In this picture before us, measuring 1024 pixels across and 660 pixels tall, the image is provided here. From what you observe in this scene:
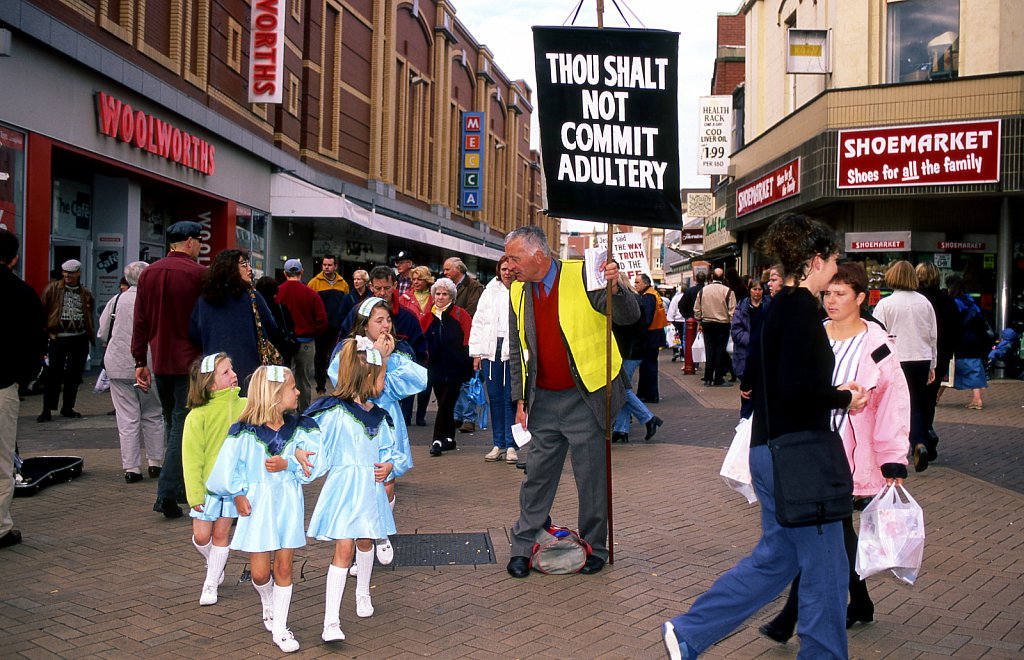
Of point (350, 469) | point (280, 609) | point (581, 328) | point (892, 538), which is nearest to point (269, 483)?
point (350, 469)

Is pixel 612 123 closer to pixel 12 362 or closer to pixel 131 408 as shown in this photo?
pixel 12 362

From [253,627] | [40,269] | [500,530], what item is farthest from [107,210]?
[253,627]

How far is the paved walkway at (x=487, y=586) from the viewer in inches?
176

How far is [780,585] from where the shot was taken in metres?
3.79

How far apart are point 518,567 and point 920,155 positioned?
14.7 m

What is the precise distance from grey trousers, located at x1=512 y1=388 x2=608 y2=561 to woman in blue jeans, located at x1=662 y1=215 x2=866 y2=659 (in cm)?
178

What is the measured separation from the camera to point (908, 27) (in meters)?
18.3

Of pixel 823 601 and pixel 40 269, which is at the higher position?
pixel 40 269

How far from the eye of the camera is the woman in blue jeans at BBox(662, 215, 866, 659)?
11.6 ft

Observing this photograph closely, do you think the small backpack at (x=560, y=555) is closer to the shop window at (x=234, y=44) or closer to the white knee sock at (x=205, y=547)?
the white knee sock at (x=205, y=547)

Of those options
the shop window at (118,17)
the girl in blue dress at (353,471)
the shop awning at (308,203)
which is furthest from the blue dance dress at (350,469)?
the shop awning at (308,203)

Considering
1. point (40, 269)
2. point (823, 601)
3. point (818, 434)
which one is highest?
point (40, 269)

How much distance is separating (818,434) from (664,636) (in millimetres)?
1017

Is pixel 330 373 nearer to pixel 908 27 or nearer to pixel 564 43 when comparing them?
pixel 564 43
